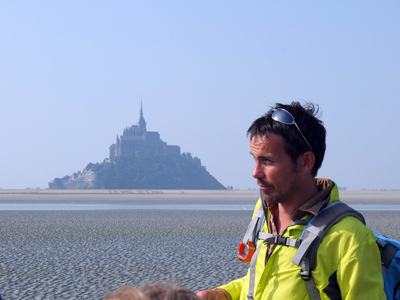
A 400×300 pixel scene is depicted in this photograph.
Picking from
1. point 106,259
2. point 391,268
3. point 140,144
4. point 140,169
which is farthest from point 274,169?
point 140,144

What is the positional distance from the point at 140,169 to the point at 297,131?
6527 inches

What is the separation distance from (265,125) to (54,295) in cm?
466

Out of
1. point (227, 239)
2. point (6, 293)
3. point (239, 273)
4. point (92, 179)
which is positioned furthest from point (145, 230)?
point (92, 179)

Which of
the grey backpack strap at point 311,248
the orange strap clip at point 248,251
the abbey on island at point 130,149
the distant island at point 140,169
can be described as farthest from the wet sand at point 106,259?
the abbey on island at point 130,149

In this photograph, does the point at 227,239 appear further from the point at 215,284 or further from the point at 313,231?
the point at 313,231

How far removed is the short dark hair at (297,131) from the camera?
2049mm

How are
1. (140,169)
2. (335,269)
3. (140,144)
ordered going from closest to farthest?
(335,269)
(140,169)
(140,144)

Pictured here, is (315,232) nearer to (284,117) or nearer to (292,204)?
(292,204)

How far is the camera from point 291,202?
6.91ft

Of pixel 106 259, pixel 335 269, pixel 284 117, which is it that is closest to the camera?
pixel 335 269

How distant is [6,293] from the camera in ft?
19.6

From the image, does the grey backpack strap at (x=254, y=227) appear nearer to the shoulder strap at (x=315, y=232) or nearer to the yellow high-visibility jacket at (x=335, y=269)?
the yellow high-visibility jacket at (x=335, y=269)

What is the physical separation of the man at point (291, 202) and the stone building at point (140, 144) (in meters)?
167

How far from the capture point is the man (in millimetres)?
1869
